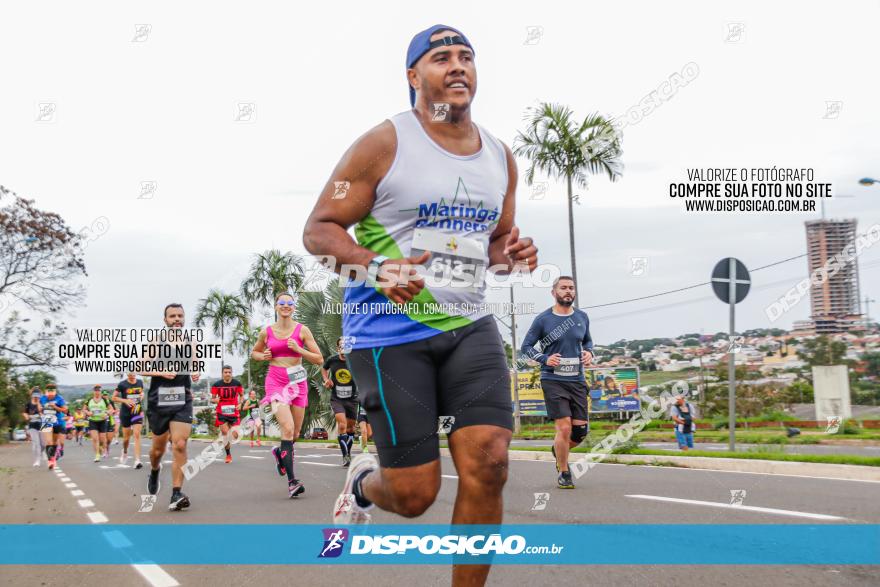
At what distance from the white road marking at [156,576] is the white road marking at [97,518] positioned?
2.58m

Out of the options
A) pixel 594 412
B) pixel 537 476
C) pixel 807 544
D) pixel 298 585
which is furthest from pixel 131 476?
pixel 594 412

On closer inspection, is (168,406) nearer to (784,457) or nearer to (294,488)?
(294,488)

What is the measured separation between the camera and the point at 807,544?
4414mm

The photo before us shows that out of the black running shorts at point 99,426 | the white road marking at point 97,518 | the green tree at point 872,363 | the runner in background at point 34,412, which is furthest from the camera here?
the green tree at point 872,363

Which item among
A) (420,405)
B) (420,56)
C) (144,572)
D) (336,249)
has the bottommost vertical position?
(144,572)

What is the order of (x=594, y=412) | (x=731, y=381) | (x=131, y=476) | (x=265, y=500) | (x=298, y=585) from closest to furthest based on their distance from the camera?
(x=298, y=585), (x=265, y=500), (x=731, y=381), (x=131, y=476), (x=594, y=412)

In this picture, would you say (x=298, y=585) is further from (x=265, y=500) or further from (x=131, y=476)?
(x=131, y=476)

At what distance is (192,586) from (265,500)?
3906 millimetres

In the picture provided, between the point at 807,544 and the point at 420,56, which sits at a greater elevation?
the point at 420,56

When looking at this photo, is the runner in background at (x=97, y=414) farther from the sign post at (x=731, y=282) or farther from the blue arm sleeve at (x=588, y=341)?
the sign post at (x=731, y=282)

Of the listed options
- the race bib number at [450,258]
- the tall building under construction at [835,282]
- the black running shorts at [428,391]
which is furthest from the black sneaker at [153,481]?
the tall building under construction at [835,282]

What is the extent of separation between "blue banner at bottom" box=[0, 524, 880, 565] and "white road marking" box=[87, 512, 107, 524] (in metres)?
0.82

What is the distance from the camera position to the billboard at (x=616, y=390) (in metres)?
43.4

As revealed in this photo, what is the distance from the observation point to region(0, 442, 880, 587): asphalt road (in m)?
3.90
